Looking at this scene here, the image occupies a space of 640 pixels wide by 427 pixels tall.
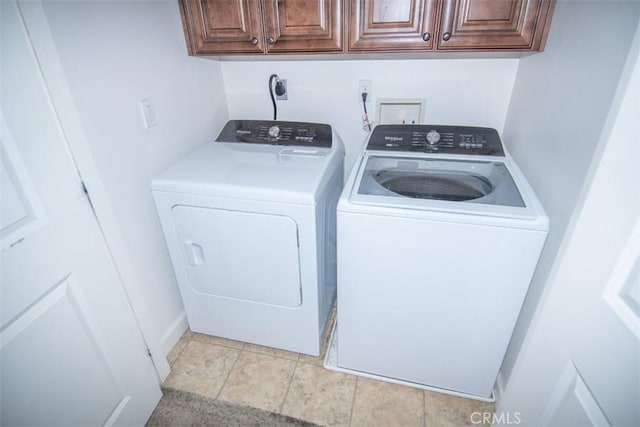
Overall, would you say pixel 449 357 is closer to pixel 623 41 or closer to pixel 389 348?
pixel 389 348

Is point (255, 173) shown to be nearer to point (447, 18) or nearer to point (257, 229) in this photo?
point (257, 229)

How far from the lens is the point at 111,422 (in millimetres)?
1190

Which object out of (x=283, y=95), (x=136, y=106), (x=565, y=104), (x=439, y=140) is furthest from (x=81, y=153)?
(x=565, y=104)

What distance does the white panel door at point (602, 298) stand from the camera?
0.70 m

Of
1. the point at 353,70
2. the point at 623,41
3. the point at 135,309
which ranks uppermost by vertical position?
the point at 623,41

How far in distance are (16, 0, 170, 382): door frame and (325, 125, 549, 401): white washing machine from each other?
815 millimetres

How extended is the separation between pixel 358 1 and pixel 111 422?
1.82 meters

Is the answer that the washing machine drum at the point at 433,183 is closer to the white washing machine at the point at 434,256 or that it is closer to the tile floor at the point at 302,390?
the white washing machine at the point at 434,256

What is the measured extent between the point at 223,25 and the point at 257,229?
2.95 feet

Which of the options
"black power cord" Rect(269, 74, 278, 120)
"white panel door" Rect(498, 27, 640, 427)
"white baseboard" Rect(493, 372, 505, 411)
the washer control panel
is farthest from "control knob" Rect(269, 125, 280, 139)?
"white baseboard" Rect(493, 372, 505, 411)

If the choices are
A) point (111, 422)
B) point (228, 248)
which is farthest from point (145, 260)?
point (111, 422)

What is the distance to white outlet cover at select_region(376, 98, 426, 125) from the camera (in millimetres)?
1729

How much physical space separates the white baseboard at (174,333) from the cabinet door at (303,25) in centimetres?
143

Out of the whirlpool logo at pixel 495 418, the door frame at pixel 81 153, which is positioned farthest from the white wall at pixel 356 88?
the whirlpool logo at pixel 495 418
